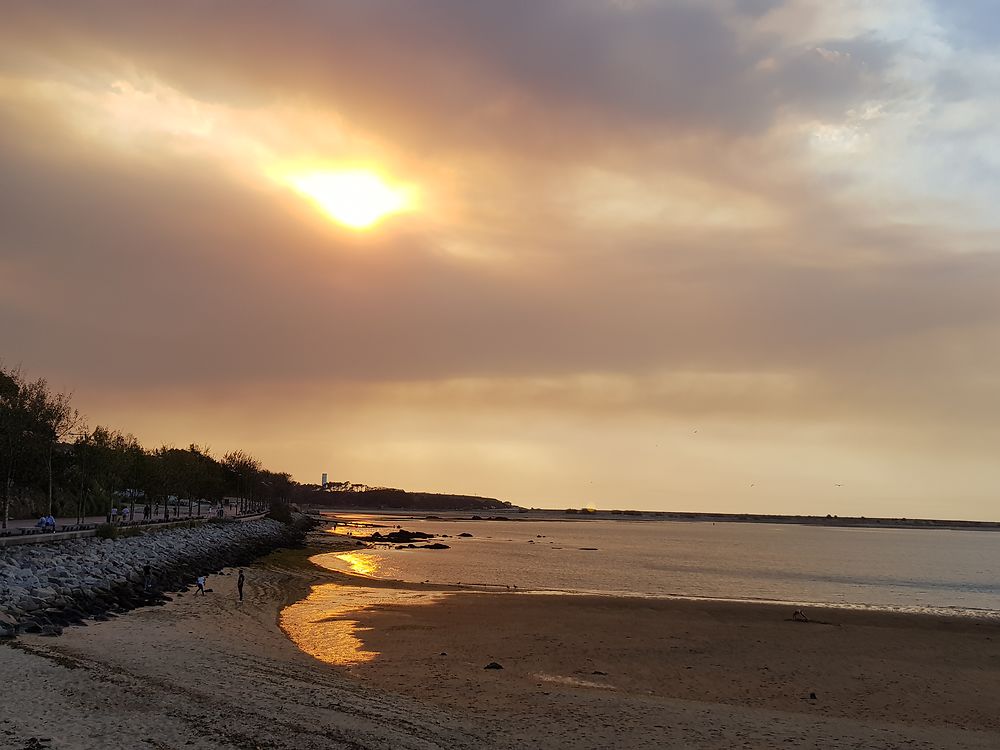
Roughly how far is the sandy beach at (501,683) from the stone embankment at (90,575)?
69.7 inches

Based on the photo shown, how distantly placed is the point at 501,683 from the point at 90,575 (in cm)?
2184

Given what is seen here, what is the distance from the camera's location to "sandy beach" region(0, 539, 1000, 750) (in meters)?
15.7

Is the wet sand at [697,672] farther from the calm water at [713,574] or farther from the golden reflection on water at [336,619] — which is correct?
the calm water at [713,574]

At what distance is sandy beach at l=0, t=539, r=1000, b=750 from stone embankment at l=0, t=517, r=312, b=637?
1770 millimetres

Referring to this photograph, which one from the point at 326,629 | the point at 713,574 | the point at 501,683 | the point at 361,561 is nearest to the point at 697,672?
the point at 501,683

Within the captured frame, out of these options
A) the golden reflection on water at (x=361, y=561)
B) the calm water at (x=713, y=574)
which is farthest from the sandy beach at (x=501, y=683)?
the golden reflection on water at (x=361, y=561)

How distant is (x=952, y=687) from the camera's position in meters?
25.1

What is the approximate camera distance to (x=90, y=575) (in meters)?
33.9

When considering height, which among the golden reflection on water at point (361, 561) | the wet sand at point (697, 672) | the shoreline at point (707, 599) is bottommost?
the golden reflection on water at point (361, 561)

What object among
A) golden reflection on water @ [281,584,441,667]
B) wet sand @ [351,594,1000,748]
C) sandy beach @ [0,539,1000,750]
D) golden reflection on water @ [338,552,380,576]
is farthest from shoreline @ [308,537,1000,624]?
golden reflection on water @ [338,552,380,576]

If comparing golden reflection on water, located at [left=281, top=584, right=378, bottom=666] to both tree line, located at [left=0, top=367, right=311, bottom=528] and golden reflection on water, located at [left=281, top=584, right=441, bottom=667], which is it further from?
tree line, located at [left=0, top=367, right=311, bottom=528]

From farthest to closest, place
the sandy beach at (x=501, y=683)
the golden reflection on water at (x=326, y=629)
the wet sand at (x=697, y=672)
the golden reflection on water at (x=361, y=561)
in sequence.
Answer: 1. the golden reflection on water at (x=361, y=561)
2. the golden reflection on water at (x=326, y=629)
3. the wet sand at (x=697, y=672)
4. the sandy beach at (x=501, y=683)

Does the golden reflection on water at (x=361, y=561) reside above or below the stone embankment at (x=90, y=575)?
below

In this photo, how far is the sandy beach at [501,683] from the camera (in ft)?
51.4
